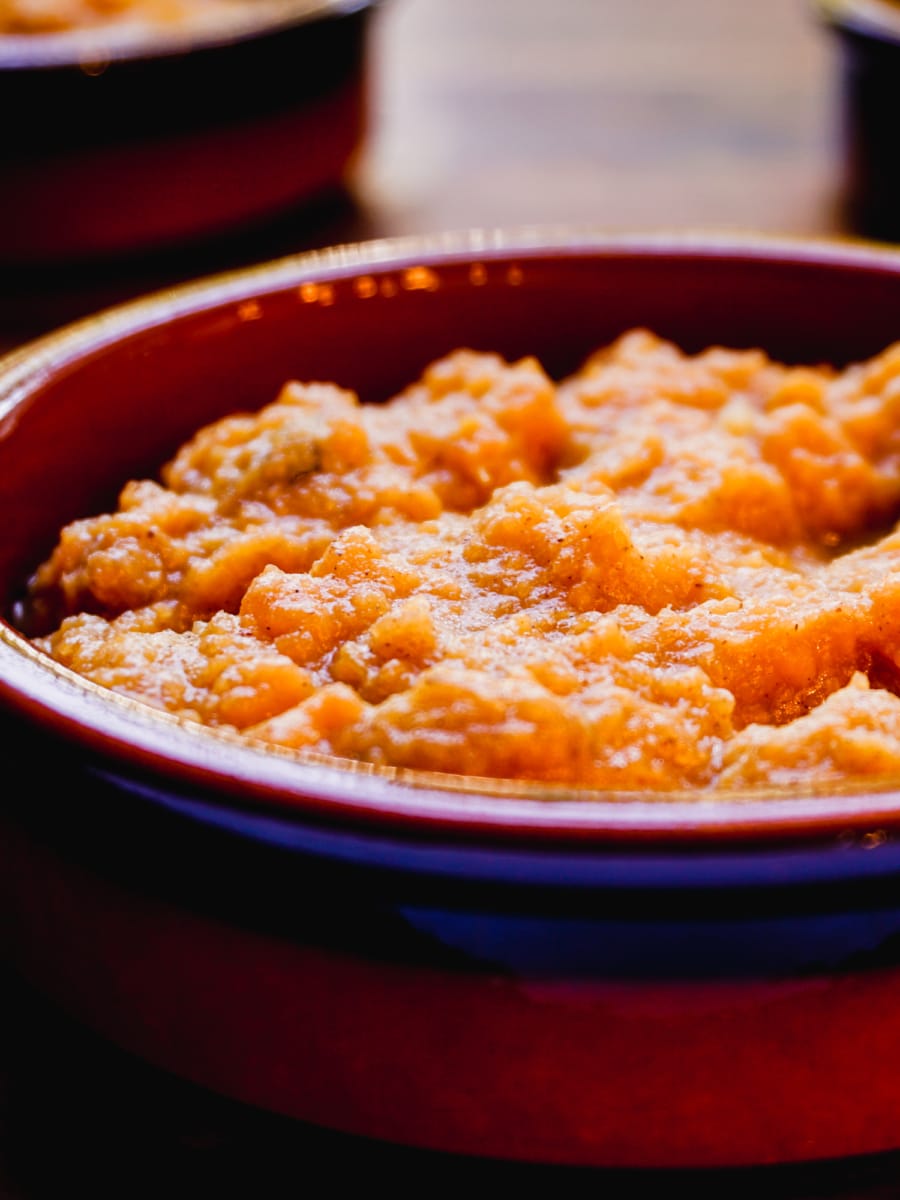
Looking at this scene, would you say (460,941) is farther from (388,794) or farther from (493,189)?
(493,189)

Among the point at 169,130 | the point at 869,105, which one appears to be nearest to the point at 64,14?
the point at 169,130

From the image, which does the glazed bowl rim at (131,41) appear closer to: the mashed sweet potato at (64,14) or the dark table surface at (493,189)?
the mashed sweet potato at (64,14)

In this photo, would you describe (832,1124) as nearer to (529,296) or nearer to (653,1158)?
(653,1158)

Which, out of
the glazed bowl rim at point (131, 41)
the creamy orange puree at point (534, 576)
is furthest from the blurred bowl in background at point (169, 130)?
the creamy orange puree at point (534, 576)

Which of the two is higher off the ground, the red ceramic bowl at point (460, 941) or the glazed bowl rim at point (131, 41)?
the glazed bowl rim at point (131, 41)

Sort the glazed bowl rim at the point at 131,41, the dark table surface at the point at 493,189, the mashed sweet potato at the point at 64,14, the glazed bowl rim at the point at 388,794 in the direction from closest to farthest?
1. the glazed bowl rim at the point at 388,794
2. the dark table surface at the point at 493,189
3. the glazed bowl rim at the point at 131,41
4. the mashed sweet potato at the point at 64,14

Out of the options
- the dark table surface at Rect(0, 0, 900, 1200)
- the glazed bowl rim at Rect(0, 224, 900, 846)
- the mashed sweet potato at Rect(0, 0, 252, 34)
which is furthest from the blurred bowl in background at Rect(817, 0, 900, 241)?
the glazed bowl rim at Rect(0, 224, 900, 846)

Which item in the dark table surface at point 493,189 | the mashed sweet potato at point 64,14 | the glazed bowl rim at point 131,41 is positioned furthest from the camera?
the mashed sweet potato at point 64,14

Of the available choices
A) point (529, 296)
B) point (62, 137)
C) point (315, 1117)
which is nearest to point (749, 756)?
point (315, 1117)
